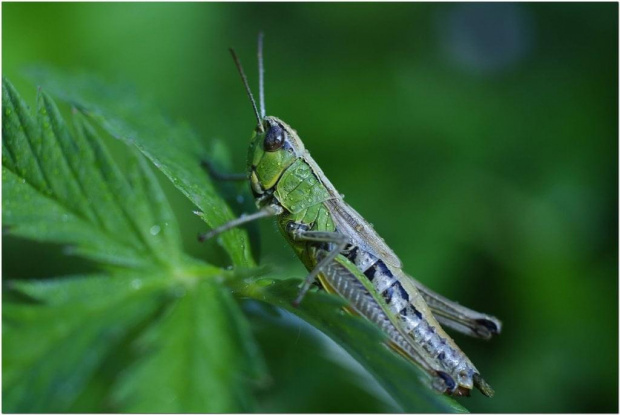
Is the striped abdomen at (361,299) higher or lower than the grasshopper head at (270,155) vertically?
lower

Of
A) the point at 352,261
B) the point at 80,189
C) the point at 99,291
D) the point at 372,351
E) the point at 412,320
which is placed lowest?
the point at 412,320

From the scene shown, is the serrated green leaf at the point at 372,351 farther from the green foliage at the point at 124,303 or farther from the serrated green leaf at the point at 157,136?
the serrated green leaf at the point at 157,136

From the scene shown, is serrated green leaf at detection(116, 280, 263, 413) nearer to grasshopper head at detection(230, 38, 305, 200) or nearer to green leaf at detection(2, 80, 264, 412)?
green leaf at detection(2, 80, 264, 412)

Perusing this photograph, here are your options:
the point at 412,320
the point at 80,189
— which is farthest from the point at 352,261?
the point at 80,189

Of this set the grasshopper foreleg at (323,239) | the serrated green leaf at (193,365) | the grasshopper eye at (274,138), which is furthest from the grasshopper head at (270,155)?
the serrated green leaf at (193,365)

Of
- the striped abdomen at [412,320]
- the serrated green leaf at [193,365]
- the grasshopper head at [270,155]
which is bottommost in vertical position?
the striped abdomen at [412,320]

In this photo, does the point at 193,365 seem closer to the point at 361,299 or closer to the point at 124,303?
the point at 124,303
